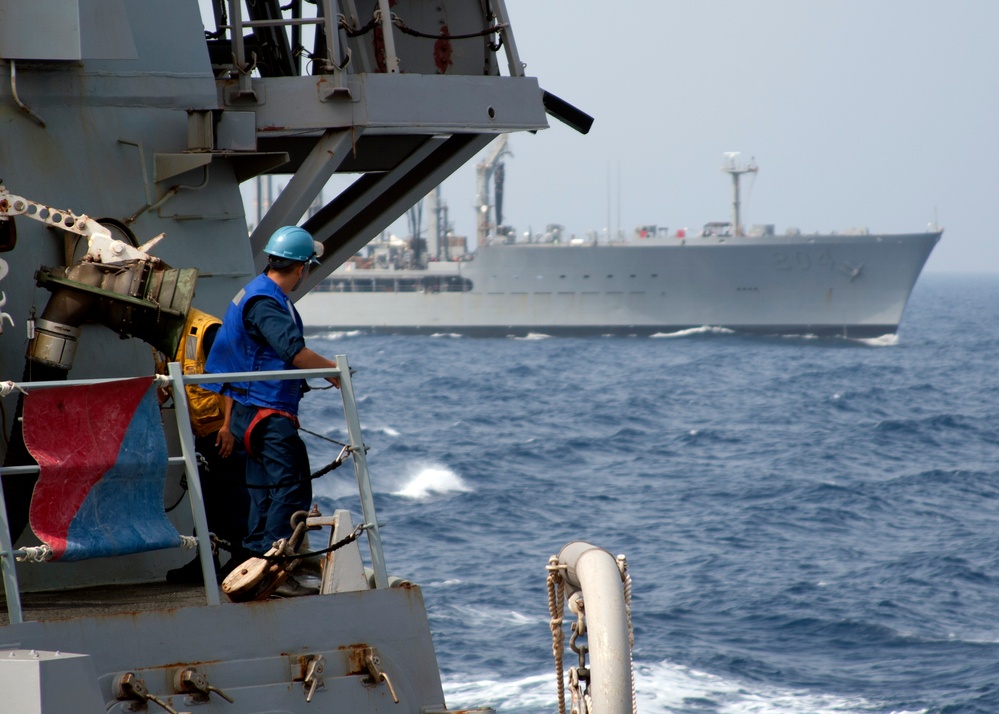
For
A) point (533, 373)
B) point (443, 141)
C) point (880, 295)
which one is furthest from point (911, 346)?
point (443, 141)

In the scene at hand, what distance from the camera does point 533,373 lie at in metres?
59.8

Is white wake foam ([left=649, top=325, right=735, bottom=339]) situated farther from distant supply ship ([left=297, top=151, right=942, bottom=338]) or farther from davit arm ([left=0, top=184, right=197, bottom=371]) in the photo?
davit arm ([left=0, top=184, right=197, bottom=371])

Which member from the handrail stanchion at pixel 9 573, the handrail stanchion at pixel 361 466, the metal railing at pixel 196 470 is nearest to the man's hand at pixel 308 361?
the metal railing at pixel 196 470

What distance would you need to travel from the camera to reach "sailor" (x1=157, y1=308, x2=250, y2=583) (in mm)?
5168

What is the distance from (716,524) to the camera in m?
23.2

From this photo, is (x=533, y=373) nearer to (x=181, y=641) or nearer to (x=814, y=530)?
(x=814, y=530)

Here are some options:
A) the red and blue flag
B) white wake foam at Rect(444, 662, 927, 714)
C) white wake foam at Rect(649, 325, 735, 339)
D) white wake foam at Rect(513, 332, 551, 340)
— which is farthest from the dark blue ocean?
white wake foam at Rect(513, 332, 551, 340)

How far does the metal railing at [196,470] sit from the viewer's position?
3596 millimetres

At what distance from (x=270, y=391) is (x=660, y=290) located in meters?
75.8

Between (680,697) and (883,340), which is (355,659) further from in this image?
(883,340)

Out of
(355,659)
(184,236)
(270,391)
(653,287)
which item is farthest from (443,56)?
(653,287)

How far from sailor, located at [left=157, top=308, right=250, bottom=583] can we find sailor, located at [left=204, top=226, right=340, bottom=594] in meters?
0.27

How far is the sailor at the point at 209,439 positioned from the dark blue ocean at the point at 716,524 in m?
7.84

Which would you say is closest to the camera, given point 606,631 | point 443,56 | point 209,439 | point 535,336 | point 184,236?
point 606,631
